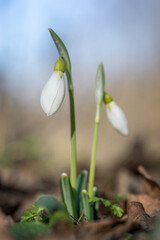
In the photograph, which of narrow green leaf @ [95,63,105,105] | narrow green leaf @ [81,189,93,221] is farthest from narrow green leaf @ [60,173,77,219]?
narrow green leaf @ [95,63,105,105]

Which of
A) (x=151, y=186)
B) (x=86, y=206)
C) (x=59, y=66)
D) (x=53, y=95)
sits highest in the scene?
(x=59, y=66)

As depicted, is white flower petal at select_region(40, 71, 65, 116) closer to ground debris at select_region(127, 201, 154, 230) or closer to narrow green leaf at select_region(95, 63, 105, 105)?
narrow green leaf at select_region(95, 63, 105, 105)

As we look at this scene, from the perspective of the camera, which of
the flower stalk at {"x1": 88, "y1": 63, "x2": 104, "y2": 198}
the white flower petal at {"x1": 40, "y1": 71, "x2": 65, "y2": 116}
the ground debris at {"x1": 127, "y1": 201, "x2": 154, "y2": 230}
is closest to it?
the ground debris at {"x1": 127, "y1": 201, "x2": 154, "y2": 230}

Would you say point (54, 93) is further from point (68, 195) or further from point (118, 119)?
point (68, 195)

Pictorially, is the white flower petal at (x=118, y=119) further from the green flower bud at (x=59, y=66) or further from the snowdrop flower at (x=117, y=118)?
the green flower bud at (x=59, y=66)

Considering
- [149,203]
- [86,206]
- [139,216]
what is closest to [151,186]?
[149,203]

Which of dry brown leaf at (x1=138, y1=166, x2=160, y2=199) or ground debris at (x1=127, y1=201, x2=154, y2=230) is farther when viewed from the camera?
Result: dry brown leaf at (x1=138, y1=166, x2=160, y2=199)

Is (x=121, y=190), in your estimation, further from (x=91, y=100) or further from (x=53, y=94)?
(x=91, y=100)

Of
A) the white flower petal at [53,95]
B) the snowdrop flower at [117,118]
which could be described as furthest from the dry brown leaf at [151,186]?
the white flower petal at [53,95]

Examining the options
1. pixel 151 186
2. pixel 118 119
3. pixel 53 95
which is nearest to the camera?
pixel 53 95
